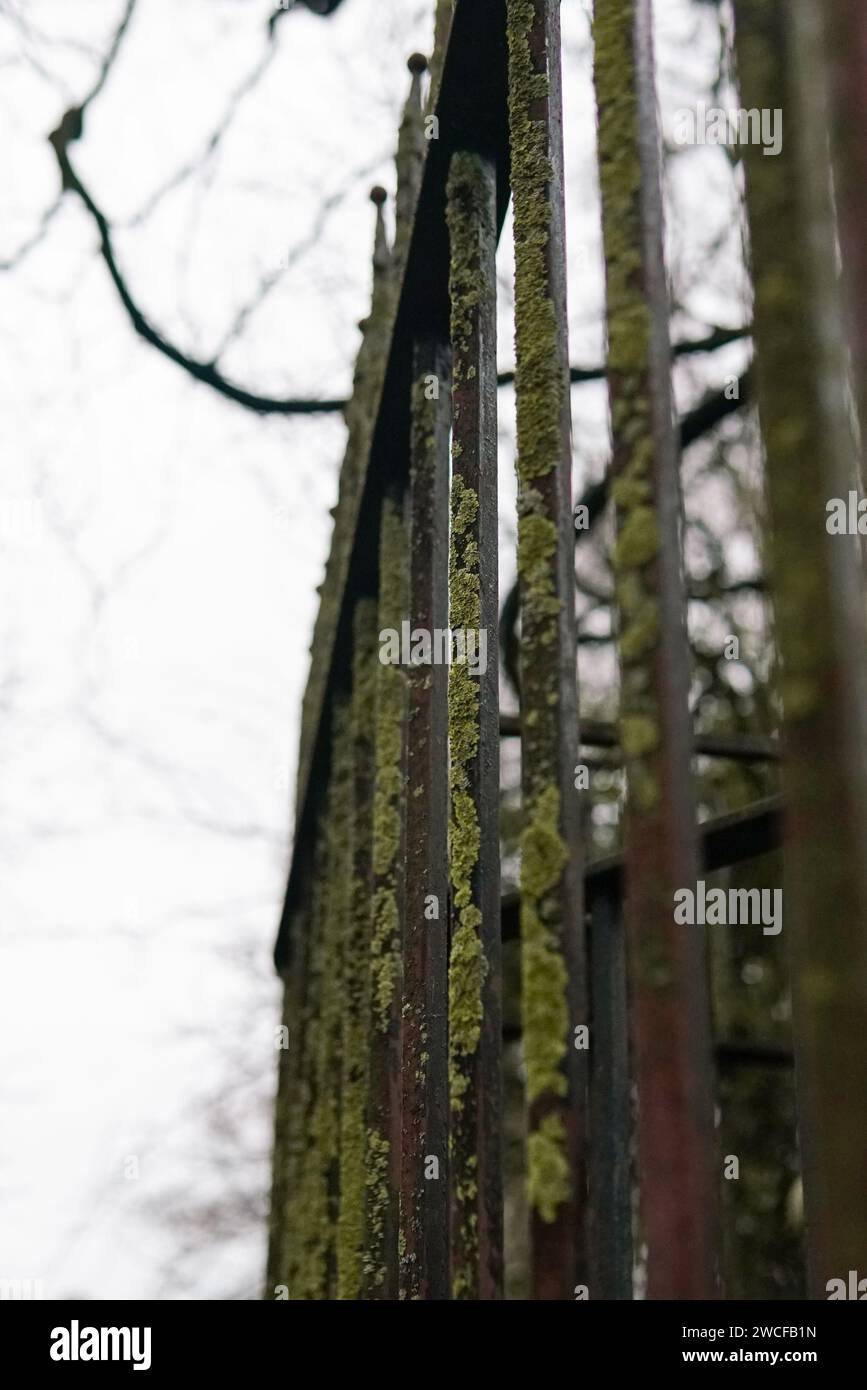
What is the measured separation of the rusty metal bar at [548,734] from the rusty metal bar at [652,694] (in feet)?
0.48

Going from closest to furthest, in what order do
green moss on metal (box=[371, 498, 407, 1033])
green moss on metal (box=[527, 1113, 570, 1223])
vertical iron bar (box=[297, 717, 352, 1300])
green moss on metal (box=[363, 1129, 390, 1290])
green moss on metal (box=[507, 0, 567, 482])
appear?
green moss on metal (box=[527, 1113, 570, 1223]), green moss on metal (box=[507, 0, 567, 482]), green moss on metal (box=[363, 1129, 390, 1290]), green moss on metal (box=[371, 498, 407, 1033]), vertical iron bar (box=[297, 717, 352, 1300])

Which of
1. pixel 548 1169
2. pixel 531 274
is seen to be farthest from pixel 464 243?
pixel 548 1169

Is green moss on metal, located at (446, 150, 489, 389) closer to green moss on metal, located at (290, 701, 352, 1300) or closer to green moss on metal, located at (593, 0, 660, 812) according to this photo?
green moss on metal, located at (593, 0, 660, 812)

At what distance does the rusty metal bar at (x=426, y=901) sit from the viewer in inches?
64.8

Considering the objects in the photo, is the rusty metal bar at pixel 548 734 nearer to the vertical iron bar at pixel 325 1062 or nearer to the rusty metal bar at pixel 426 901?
the rusty metal bar at pixel 426 901

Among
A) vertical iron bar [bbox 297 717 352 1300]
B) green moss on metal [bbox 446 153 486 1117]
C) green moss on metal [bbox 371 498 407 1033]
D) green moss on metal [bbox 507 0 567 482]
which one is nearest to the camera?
green moss on metal [bbox 507 0 567 482]

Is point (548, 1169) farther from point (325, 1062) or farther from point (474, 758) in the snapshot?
point (325, 1062)

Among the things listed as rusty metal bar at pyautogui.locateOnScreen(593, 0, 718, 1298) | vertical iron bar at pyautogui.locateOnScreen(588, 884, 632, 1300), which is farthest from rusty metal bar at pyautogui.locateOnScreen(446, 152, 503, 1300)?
vertical iron bar at pyautogui.locateOnScreen(588, 884, 632, 1300)

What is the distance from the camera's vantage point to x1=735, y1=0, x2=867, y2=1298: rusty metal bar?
76 centimetres

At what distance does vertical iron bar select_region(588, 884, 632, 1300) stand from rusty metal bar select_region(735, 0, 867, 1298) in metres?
1.42

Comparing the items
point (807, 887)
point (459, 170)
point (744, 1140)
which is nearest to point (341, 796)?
point (459, 170)

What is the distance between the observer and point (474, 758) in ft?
4.99

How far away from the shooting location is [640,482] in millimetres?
1011
